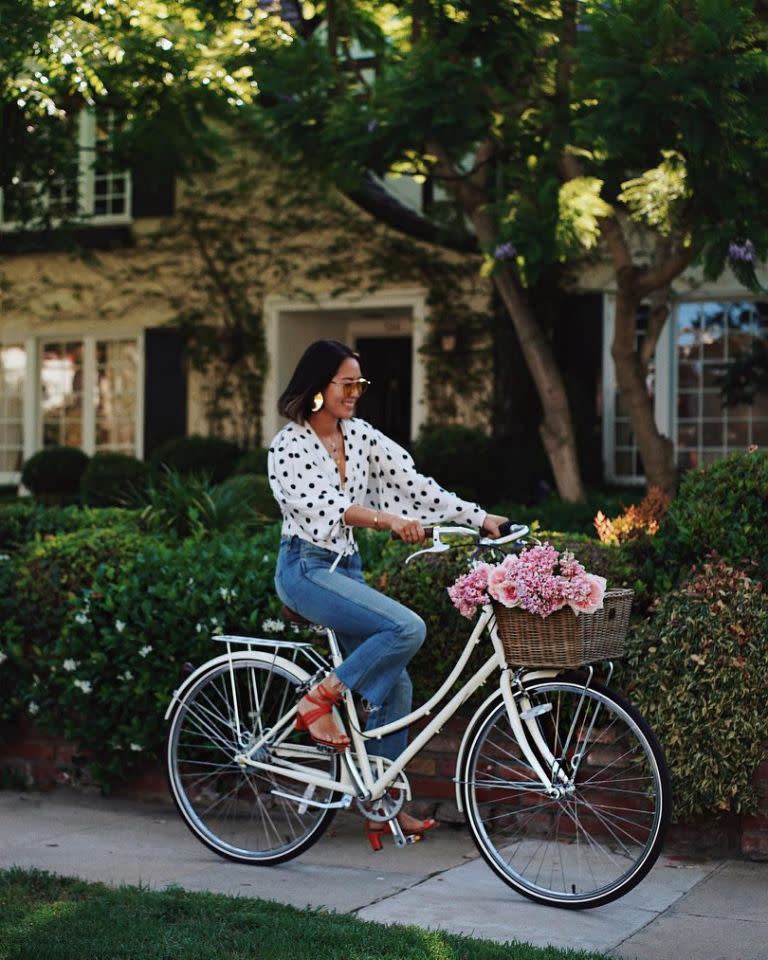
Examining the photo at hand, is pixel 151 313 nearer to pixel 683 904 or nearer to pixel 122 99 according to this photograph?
pixel 122 99

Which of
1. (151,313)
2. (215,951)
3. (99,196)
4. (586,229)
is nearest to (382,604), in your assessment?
(215,951)

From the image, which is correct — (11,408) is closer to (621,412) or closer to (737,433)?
(621,412)

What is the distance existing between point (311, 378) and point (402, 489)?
551mm

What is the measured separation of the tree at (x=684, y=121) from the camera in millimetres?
8102

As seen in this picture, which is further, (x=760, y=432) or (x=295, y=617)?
(x=760, y=432)

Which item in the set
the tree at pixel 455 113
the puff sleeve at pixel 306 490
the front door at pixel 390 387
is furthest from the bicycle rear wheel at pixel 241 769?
the front door at pixel 390 387

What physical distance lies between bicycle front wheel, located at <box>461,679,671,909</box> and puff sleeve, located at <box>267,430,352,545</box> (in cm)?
86

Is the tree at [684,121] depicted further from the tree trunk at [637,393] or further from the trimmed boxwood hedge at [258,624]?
the trimmed boxwood hedge at [258,624]

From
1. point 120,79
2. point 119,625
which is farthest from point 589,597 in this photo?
point 120,79

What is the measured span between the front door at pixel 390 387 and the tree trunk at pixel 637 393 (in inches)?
202

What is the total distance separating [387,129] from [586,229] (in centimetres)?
165

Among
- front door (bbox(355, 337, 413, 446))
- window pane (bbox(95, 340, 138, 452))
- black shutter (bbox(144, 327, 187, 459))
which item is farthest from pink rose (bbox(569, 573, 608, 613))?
window pane (bbox(95, 340, 138, 452))

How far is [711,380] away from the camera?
46.9 feet

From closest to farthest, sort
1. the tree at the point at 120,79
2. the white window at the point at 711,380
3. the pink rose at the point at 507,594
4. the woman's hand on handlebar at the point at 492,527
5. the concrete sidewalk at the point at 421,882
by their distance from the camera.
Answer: the concrete sidewalk at the point at 421,882, the pink rose at the point at 507,594, the woman's hand on handlebar at the point at 492,527, the tree at the point at 120,79, the white window at the point at 711,380
